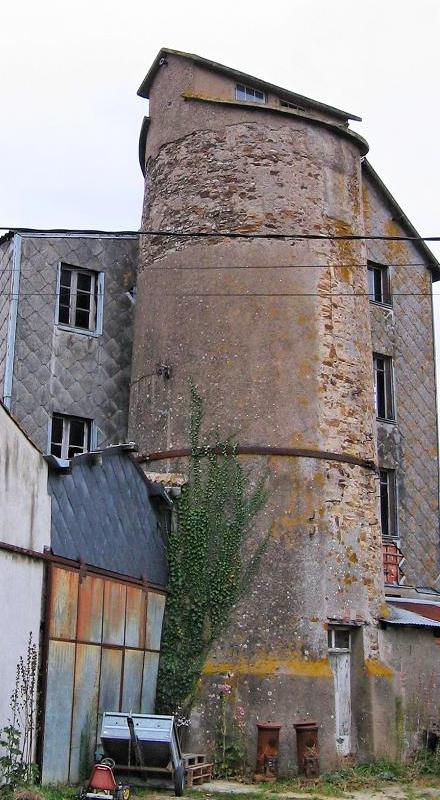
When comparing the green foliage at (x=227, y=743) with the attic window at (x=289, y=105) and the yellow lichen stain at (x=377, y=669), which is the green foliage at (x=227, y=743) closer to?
the yellow lichen stain at (x=377, y=669)

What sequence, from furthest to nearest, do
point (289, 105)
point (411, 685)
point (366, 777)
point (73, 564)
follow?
point (289, 105)
point (411, 685)
point (366, 777)
point (73, 564)

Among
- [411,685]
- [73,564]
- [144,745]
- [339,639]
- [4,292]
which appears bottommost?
[144,745]

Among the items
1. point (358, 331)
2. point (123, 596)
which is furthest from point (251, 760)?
point (358, 331)

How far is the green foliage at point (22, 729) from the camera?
1042 centimetres

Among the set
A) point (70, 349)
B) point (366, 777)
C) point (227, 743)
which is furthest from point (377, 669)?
point (70, 349)

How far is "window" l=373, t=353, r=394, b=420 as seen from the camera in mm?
21750

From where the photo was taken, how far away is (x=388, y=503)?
69.4 feet

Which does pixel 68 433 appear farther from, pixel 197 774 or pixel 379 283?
pixel 379 283

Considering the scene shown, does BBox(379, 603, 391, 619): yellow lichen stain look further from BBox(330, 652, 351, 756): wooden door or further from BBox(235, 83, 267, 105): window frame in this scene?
BBox(235, 83, 267, 105): window frame

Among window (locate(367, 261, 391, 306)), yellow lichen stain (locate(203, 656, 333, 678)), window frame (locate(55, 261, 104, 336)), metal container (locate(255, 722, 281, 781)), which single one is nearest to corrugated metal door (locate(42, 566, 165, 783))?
yellow lichen stain (locate(203, 656, 333, 678))

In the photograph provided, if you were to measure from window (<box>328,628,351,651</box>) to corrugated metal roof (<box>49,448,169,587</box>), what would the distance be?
2571 millimetres

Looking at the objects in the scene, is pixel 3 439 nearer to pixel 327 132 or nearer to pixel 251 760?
pixel 251 760

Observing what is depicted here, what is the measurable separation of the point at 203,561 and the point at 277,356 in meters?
3.31

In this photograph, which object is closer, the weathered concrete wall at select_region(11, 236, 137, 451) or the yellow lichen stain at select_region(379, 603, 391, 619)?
the yellow lichen stain at select_region(379, 603, 391, 619)
